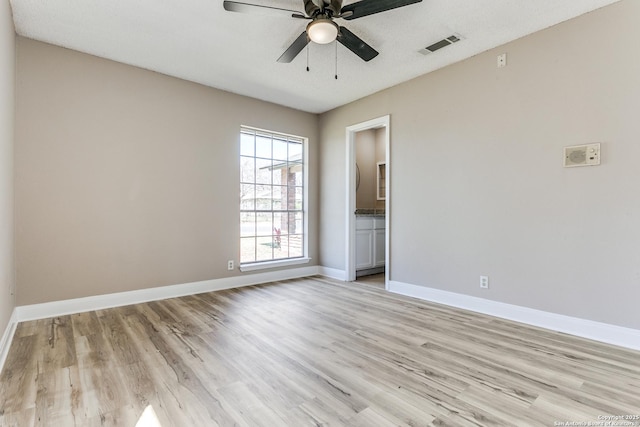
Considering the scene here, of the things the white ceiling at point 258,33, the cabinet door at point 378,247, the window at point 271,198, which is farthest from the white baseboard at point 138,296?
the white ceiling at point 258,33

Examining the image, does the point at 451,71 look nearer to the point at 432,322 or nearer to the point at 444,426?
the point at 432,322

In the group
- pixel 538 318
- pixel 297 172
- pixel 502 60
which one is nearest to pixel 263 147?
pixel 297 172

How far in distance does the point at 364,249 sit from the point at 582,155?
10.2ft

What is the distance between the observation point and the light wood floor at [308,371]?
5.32ft

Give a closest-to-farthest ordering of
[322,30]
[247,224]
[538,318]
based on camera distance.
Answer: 1. [322,30]
2. [538,318]
3. [247,224]

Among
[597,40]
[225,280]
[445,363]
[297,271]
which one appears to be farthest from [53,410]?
A: [597,40]

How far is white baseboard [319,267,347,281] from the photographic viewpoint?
491 centimetres

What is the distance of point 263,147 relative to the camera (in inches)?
191

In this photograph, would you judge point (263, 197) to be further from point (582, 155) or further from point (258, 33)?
point (582, 155)

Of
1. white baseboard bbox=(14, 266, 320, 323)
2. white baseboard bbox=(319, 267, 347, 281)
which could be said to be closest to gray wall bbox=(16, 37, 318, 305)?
white baseboard bbox=(14, 266, 320, 323)

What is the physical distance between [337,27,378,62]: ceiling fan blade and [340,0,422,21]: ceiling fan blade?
20 cm

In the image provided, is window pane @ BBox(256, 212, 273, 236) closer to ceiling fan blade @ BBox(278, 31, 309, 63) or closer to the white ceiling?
the white ceiling

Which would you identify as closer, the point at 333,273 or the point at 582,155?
the point at 582,155

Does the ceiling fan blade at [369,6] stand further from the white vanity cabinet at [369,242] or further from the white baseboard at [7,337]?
the white baseboard at [7,337]
